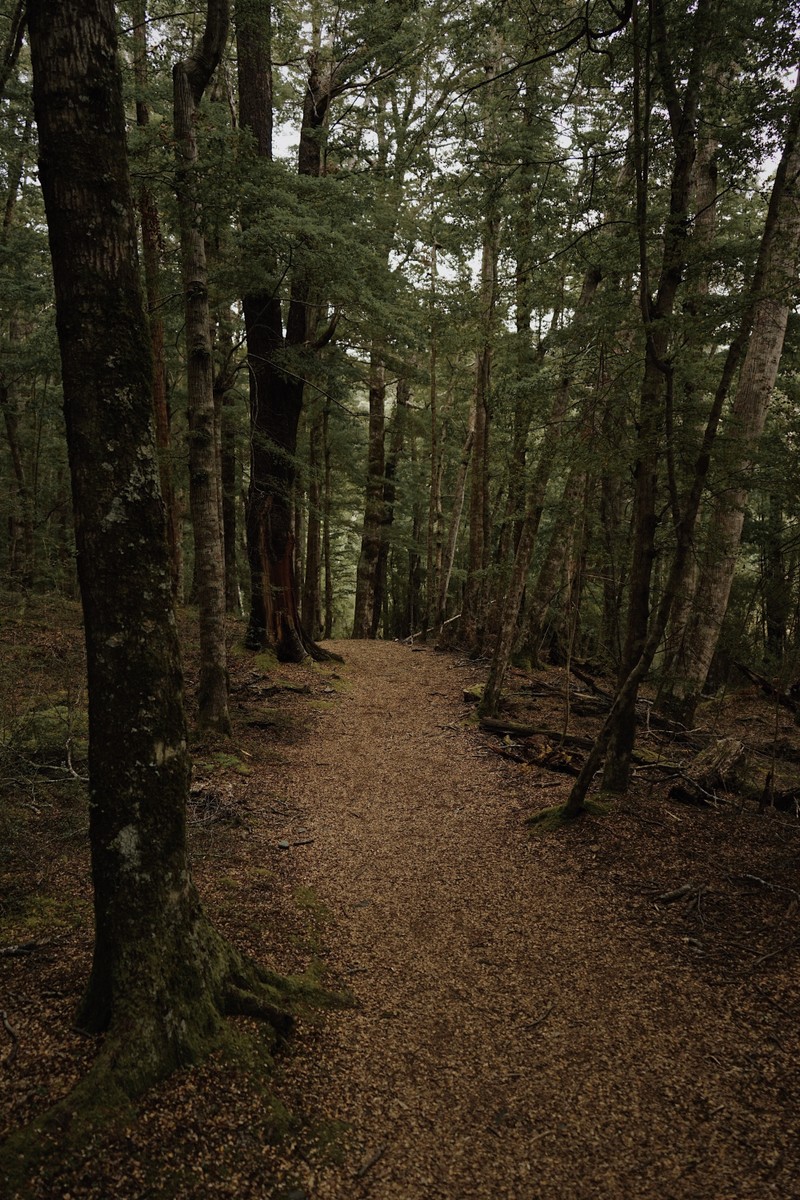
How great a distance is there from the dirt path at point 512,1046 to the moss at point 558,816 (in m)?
0.22

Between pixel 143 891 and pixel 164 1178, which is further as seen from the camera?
pixel 143 891

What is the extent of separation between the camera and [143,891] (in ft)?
9.02

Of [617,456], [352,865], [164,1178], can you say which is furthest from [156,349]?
[164,1178]

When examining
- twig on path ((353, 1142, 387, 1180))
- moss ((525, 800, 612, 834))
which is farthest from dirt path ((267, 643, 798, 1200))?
moss ((525, 800, 612, 834))

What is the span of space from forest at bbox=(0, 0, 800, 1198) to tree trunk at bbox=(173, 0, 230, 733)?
0.14 ft

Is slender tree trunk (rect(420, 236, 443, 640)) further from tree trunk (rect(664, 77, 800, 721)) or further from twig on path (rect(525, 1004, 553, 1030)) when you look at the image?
twig on path (rect(525, 1004, 553, 1030))

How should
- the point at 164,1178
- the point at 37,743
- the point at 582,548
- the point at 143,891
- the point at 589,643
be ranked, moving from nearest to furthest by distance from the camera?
the point at 164,1178 < the point at 143,891 < the point at 37,743 < the point at 582,548 < the point at 589,643

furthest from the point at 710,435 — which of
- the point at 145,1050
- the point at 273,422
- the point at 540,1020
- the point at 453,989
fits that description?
the point at 273,422

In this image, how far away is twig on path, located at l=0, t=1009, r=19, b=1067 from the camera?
8.37ft

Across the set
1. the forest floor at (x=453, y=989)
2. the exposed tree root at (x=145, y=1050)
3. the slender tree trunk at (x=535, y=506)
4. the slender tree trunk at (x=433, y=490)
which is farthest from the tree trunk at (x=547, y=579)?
the exposed tree root at (x=145, y=1050)

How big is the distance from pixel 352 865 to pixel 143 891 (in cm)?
319

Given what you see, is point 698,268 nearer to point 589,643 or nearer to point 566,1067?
point 566,1067

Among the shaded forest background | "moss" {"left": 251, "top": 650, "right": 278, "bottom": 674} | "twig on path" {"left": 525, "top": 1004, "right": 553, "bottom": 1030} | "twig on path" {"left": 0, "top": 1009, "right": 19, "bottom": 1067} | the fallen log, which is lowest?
"twig on path" {"left": 525, "top": 1004, "right": 553, "bottom": 1030}

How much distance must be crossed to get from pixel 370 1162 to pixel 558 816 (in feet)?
13.4
